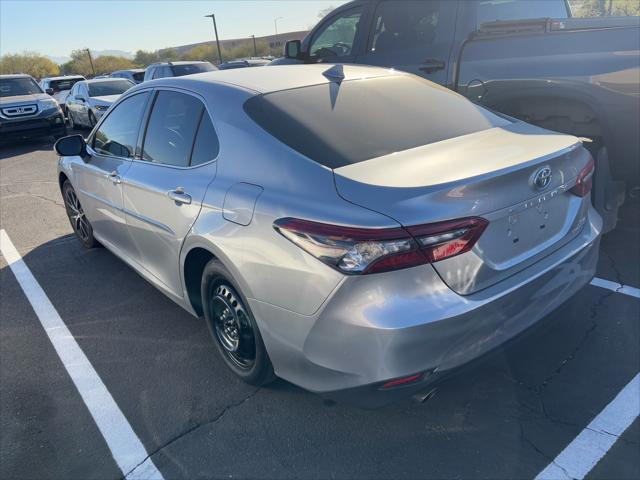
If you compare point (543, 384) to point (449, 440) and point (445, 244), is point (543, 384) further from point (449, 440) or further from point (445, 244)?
point (445, 244)

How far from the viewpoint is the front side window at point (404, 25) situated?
519cm

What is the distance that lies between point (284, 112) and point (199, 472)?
1809 mm

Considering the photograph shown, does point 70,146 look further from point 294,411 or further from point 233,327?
point 294,411

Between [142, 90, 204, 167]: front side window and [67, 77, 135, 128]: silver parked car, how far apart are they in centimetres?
1055

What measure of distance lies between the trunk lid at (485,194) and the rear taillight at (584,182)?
36 mm

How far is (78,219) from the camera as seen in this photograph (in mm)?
5371

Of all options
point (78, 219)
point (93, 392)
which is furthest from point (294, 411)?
point (78, 219)

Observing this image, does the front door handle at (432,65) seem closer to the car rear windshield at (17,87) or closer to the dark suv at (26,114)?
the dark suv at (26,114)

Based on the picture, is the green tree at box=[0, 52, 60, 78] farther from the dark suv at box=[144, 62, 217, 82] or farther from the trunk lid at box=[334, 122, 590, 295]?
the trunk lid at box=[334, 122, 590, 295]

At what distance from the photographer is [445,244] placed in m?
2.06

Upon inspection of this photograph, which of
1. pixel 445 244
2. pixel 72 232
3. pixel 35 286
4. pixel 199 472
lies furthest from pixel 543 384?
pixel 72 232

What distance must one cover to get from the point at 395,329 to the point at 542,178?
1007 millimetres

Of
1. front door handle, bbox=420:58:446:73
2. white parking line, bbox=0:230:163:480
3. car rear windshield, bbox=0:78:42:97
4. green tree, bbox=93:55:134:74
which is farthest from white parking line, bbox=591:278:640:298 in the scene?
green tree, bbox=93:55:134:74

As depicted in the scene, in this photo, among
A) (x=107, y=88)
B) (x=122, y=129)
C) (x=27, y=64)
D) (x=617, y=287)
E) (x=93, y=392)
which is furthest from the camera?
(x=27, y=64)
